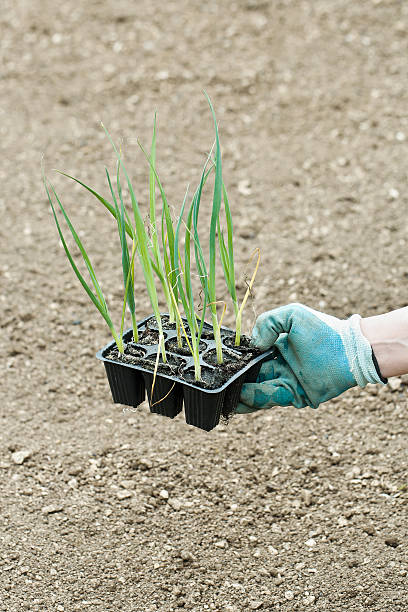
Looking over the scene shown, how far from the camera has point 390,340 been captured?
1.56m

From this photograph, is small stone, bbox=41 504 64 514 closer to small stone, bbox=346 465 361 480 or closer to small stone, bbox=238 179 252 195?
small stone, bbox=346 465 361 480

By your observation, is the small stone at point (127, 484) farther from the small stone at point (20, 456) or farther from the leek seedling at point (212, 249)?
the leek seedling at point (212, 249)

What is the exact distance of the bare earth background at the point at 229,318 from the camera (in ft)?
5.59

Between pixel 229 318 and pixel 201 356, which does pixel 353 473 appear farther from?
pixel 229 318

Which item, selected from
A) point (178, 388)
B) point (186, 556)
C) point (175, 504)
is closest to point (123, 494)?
point (175, 504)

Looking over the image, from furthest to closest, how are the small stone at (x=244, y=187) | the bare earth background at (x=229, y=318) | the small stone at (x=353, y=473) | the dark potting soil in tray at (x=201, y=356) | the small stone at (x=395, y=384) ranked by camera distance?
1. the small stone at (x=244, y=187)
2. the small stone at (x=395, y=384)
3. the small stone at (x=353, y=473)
4. the bare earth background at (x=229, y=318)
5. the dark potting soil in tray at (x=201, y=356)

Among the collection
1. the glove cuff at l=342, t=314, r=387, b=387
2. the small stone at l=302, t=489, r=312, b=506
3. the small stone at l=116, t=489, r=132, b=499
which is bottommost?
the small stone at l=302, t=489, r=312, b=506

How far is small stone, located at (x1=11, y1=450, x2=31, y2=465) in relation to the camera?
1.97 m

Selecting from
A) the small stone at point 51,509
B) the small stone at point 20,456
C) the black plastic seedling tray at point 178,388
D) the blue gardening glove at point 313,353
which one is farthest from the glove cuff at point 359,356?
the small stone at point 20,456

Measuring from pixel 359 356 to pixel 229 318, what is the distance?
38.5 inches

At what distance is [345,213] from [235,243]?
0.49m

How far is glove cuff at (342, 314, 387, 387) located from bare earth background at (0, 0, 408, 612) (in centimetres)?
44

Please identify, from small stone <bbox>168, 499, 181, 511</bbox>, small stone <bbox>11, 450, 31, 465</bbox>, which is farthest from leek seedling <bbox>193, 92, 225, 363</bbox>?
small stone <bbox>11, 450, 31, 465</bbox>

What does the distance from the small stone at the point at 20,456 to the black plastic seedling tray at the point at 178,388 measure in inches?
19.2
